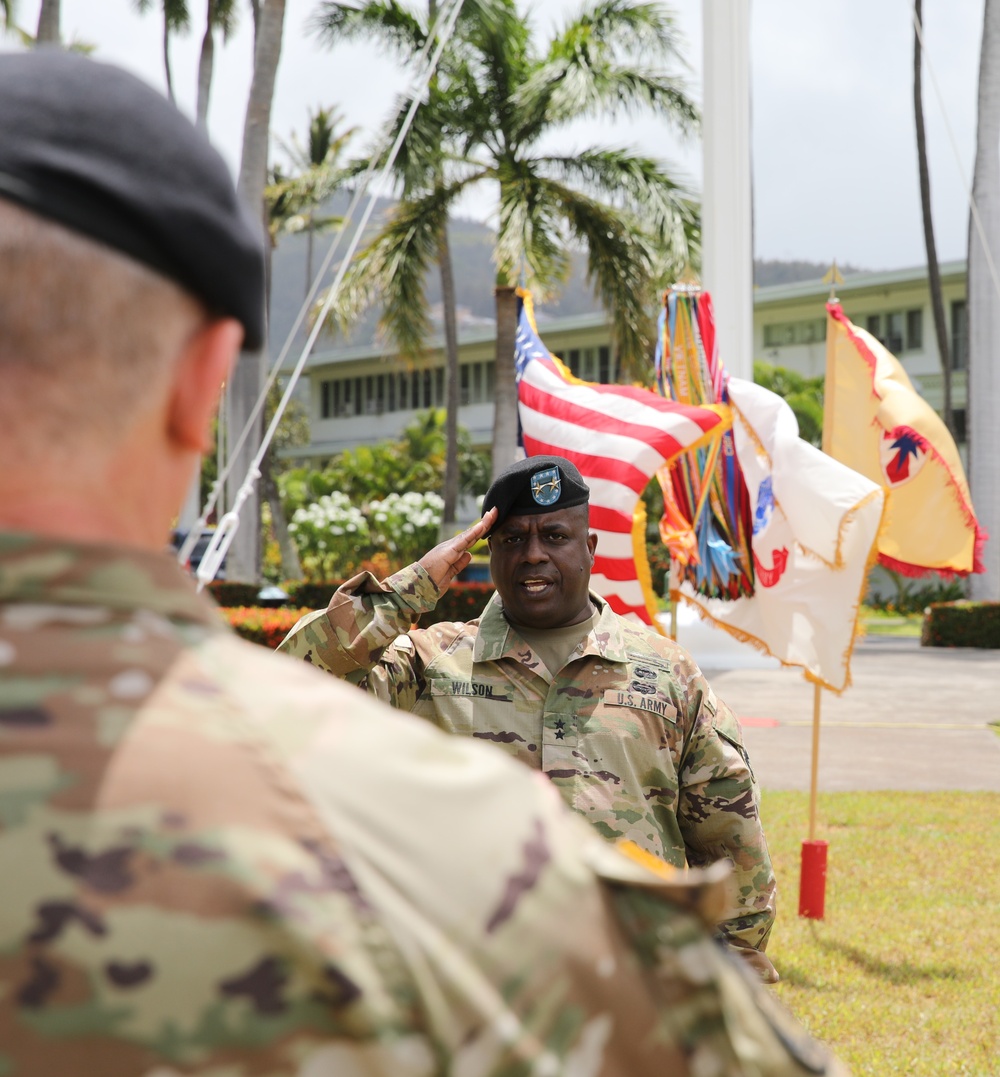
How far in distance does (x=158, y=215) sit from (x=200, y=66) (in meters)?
26.4

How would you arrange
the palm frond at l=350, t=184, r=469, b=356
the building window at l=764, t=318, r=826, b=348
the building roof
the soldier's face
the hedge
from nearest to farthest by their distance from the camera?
the soldier's face
the palm frond at l=350, t=184, r=469, b=356
the hedge
the building roof
the building window at l=764, t=318, r=826, b=348

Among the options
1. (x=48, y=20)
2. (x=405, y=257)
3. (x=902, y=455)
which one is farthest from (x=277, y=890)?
(x=48, y=20)

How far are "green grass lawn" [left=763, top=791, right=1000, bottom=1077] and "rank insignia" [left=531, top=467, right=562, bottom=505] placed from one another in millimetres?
2484

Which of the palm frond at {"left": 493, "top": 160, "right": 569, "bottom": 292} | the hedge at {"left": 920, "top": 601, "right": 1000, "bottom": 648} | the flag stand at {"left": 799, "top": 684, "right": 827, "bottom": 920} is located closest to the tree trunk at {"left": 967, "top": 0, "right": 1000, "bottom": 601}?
the hedge at {"left": 920, "top": 601, "right": 1000, "bottom": 648}

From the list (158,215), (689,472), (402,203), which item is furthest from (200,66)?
(158,215)

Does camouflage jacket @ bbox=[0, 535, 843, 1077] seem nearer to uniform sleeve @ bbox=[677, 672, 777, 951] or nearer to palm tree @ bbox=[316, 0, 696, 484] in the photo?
uniform sleeve @ bbox=[677, 672, 777, 951]

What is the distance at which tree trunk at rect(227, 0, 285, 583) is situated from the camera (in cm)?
1594

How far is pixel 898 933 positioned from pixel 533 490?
376 cm

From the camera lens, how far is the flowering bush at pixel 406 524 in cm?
2514

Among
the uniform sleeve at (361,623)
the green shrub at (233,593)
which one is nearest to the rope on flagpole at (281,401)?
the uniform sleeve at (361,623)

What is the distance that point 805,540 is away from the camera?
18.0 ft

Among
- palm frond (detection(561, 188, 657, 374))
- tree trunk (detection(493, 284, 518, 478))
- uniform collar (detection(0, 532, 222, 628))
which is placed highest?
palm frond (detection(561, 188, 657, 374))

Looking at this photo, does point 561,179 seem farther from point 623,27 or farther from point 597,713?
point 597,713

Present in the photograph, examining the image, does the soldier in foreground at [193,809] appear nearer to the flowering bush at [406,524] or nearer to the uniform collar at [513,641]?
the uniform collar at [513,641]
